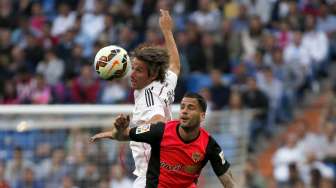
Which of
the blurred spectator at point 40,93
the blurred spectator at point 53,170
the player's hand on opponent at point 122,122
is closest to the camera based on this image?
the player's hand on opponent at point 122,122

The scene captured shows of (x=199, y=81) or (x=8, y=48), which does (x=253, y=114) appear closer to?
(x=199, y=81)

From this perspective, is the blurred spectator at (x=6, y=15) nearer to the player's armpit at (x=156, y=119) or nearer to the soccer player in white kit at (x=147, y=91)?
the soccer player in white kit at (x=147, y=91)

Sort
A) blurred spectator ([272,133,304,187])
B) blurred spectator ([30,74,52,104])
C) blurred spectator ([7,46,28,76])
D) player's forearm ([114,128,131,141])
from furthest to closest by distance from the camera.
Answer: blurred spectator ([7,46,28,76]) < blurred spectator ([30,74,52,104]) < blurred spectator ([272,133,304,187]) < player's forearm ([114,128,131,141])

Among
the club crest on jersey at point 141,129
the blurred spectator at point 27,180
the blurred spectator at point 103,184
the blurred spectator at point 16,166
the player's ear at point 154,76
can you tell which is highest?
the player's ear at point 154,76

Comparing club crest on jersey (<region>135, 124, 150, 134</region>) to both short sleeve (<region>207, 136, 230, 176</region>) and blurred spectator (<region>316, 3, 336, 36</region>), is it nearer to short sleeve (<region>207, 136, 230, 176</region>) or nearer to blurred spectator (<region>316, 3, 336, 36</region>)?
short sleeve (<region>207, 136, 230, 176</region>)

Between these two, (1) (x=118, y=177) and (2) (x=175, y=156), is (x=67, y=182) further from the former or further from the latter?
(2) (x=175, y=156)

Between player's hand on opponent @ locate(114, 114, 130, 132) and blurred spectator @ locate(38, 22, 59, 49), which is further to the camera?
blurred spectator @ locate(38, 22, 59, 49)

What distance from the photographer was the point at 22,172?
13656 millimetres

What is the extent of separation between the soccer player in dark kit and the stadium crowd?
7862mm

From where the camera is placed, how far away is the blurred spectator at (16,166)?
13.5 metres

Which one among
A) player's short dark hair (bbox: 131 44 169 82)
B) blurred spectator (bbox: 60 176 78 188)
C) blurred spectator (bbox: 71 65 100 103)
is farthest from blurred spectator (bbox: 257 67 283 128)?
player's short dark hair (bbox: 131 44 169 82)

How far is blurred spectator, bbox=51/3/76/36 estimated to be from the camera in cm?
2081

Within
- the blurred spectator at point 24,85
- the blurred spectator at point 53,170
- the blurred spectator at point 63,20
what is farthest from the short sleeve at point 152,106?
the blurred spectator at point 63,20

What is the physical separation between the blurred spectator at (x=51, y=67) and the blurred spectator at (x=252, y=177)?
4.23 m
